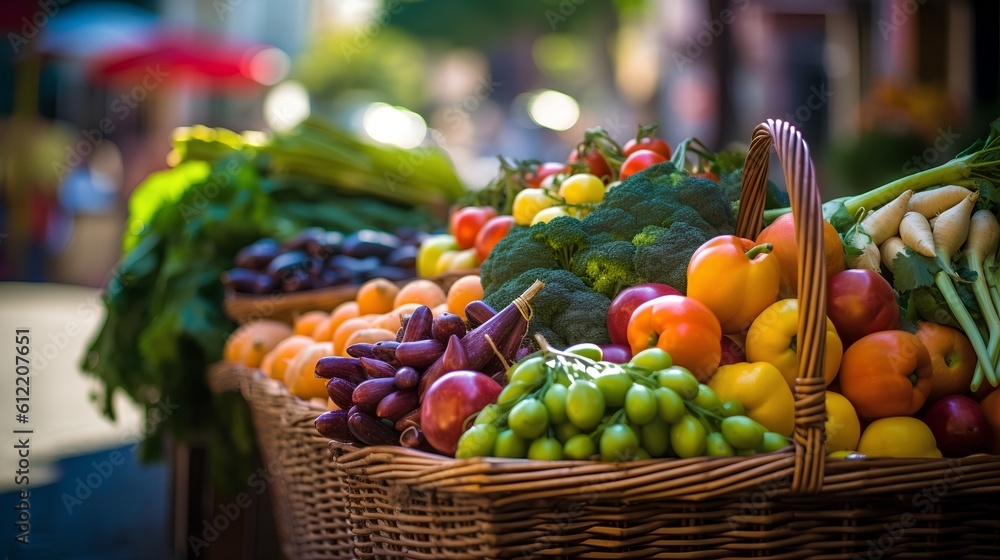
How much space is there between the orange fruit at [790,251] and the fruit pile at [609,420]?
1.63 feet

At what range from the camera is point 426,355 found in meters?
1.83

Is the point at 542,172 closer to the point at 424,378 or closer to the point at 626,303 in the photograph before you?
the point at 626,303

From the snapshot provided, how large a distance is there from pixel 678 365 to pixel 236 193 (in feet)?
9.72

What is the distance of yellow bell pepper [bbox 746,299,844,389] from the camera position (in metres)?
1.79

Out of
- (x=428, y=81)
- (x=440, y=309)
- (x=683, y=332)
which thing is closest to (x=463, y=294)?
(x=440, y=309)

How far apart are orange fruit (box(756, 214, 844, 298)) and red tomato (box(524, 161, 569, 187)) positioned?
1019 mm

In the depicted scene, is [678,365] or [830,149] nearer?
[678,365]

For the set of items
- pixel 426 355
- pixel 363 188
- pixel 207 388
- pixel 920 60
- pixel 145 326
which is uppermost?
pixel 920 60

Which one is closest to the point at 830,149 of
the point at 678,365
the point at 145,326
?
the point at 145,326

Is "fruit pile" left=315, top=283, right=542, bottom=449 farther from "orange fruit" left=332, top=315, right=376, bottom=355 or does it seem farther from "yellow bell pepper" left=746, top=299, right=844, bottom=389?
"orange fruit" left=332, top=315, right=376, bottom=355

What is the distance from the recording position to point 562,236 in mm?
2236

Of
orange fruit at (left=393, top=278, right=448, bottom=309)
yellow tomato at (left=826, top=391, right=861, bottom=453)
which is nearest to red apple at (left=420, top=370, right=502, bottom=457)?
yellow tomato at (left=826, top=391, right=861, bottom=453)

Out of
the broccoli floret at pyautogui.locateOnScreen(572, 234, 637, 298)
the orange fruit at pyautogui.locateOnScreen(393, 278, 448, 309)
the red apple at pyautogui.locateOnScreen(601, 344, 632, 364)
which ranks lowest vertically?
the red apple at pyautogui.locateOnScreen(601, 344, 632, 364)

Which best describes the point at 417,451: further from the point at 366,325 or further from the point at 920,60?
the point at 920,60
